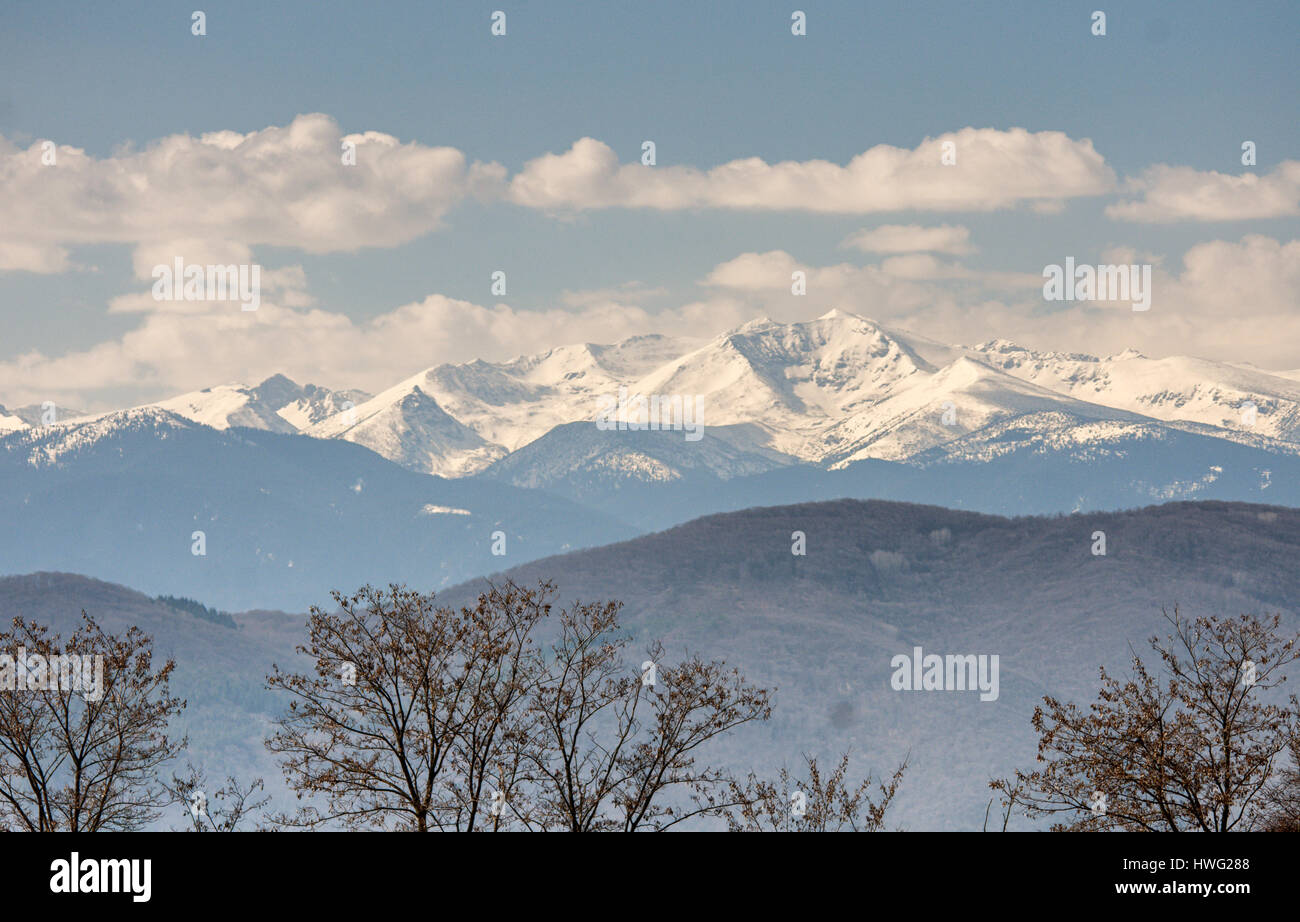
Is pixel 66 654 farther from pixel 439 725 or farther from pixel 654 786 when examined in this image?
pixel 654 786

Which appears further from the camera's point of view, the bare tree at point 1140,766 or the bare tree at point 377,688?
the bare tree at point 377,688

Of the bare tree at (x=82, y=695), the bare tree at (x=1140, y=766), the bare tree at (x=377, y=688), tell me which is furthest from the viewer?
the bare tree at (x=82, y=695)

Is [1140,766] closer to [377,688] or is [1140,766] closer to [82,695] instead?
[377,688]

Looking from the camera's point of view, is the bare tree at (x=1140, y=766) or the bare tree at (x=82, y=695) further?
the bare tree at (x=82, y=695)

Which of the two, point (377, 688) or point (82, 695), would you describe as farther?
point (82, 695)

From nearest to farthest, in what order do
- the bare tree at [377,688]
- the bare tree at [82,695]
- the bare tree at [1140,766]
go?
1. the bare tree at [1140,766]
2. the bare tree at [377,688]
3. the bare tree at [82,695]

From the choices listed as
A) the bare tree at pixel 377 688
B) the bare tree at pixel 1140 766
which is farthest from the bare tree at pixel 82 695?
the bare tree at pixel 1140 766

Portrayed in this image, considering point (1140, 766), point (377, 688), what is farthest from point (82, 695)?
point (1140, 766)

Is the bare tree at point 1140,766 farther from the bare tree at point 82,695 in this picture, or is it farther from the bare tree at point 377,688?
the bare tree at point 82,695
